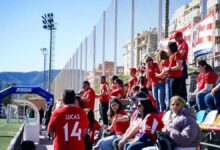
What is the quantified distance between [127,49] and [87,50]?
26.6 feet

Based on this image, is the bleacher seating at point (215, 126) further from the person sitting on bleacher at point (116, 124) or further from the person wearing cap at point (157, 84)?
the person wearing cap at point (157, 84)

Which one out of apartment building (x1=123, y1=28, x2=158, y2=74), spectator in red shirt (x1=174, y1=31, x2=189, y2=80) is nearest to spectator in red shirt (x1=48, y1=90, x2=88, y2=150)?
spectator in red shirt (x1=174, y1=31, x2=189, y2=80)

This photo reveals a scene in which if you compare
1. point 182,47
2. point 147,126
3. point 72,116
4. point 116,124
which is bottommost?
point 116,124

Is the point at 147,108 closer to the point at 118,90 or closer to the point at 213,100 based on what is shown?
the point at 213,100

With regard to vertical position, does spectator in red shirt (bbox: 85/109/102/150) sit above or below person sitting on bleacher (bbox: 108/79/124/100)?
below

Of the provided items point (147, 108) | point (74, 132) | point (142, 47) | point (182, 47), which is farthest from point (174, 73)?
point (142, 47)

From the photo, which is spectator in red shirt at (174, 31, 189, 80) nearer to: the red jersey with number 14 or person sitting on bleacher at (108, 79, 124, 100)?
the red jersey with number 14

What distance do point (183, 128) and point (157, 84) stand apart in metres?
3.86

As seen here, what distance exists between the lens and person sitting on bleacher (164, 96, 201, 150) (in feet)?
25.5

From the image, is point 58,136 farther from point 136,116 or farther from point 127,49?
point 127,49

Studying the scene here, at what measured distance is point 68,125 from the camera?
7.86 meters

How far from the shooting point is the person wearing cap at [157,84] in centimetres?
1147

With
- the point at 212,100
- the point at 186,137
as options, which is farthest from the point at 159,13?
the point at 186,137

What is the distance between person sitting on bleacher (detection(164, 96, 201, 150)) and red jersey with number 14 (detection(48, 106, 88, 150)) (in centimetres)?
129
